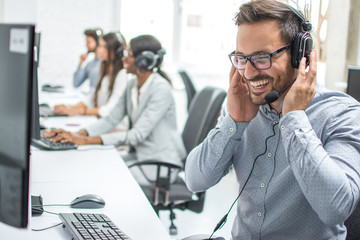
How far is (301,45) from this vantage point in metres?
1.25

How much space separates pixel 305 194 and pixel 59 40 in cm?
504

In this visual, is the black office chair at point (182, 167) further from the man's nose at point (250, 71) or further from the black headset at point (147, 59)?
the man's nose at point (250, 71)

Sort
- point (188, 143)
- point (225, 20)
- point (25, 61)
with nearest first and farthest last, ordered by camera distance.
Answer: point (25, 61) < point (188, 143) < point (225, 20)

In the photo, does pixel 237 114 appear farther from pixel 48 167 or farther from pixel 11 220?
pixel 48 167

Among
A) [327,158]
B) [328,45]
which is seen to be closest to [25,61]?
[327,158]

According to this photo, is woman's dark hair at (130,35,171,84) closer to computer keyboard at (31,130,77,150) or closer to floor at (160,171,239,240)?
computer keyboard at (31,130,77,150)

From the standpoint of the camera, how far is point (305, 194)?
116cm

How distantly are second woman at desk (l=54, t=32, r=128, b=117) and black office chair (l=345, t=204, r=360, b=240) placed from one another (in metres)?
2.14

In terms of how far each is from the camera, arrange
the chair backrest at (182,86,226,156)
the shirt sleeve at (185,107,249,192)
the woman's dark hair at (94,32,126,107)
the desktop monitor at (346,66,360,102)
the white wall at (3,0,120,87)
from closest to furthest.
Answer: the shirt sleeve at (185,107,249,192) → the desktop monitor at (346,66,360,102) → the chair backrest at (182,86,226,156) → the woman's dark hair at (94,32,126,107) → the white wall at (3,0,120,87)

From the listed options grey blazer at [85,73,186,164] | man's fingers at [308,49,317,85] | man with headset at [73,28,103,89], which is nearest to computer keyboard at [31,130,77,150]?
grey blazer at [85,73,186,164]

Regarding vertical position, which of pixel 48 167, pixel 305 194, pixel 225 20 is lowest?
pixel 48 167

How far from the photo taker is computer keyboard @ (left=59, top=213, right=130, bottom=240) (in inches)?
44.9

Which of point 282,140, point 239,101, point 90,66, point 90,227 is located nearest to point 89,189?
point 90,227

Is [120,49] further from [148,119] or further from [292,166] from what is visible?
[292,166]
